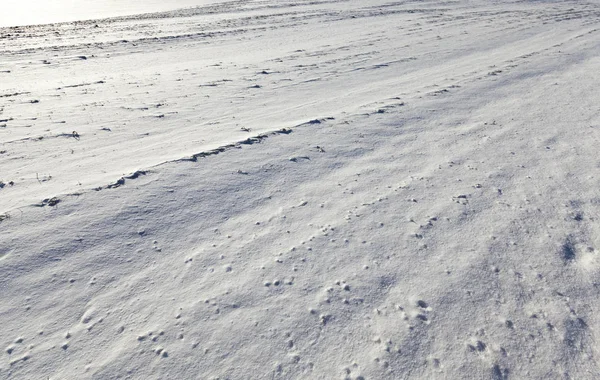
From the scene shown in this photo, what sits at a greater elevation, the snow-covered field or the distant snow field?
the distant snow field

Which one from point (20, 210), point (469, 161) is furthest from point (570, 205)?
point (20, 210)

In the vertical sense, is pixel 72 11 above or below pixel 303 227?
above

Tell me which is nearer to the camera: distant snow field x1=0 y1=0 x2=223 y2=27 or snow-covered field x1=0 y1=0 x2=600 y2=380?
snow-covered field x1=0 y1=0 x2=600 y2=380

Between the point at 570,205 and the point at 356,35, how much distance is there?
793 cm

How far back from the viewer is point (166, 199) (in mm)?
3430

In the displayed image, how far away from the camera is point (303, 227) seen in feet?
10.4

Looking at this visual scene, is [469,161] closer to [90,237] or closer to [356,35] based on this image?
[90,237]

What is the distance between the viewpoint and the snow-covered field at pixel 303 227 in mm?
2234

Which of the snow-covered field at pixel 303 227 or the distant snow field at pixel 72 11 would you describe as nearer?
the snow-covered field at pixel 303 227

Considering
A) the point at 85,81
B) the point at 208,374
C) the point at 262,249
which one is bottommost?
the point at 208,374

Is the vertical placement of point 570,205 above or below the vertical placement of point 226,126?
below

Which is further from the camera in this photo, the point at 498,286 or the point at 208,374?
the point at 498,286

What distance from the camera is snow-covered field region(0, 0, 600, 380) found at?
88.0 inches

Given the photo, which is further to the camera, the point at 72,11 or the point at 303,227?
the point at 72,11
